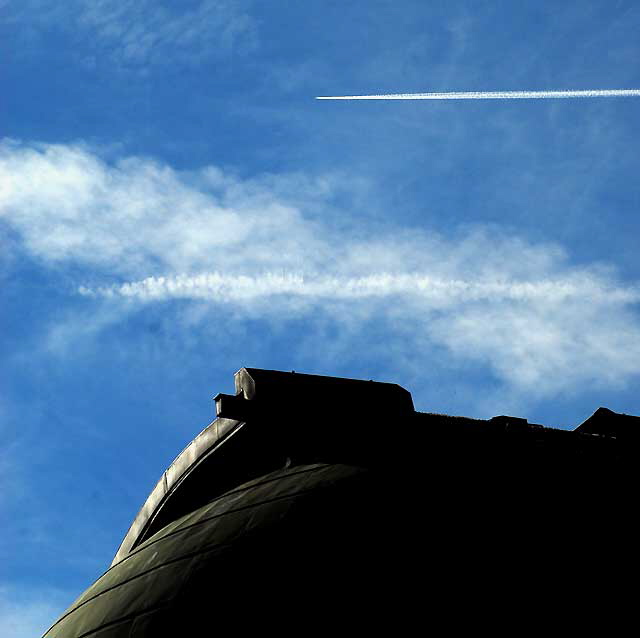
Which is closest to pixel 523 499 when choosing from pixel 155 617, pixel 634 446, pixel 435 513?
pixel 435 513

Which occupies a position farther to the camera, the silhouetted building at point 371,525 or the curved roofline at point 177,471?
the curved roofline at point 177,471

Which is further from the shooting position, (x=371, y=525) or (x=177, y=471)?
(x=177, y=471)

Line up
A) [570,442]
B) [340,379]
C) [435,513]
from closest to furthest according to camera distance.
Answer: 1. [435,513]
2. [570,442]
3. [340,379]

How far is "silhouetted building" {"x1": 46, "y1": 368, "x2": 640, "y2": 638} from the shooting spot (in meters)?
9.69

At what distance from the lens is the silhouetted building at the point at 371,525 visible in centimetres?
969

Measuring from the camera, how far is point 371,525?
408 inches

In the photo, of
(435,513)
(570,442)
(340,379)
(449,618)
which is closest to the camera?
(449,618)

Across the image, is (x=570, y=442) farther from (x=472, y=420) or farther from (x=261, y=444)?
(x=261, y=444)

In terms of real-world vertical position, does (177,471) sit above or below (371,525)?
above

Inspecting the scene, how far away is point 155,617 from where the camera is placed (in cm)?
997

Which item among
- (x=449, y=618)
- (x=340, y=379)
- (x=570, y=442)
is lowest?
(x=449, y=618)

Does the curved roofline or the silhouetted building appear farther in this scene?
the curved roofline

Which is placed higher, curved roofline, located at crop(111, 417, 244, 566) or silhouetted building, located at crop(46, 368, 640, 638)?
curved roofline, located at crop(111, 417, 244, 566)

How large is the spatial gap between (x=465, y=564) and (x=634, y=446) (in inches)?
112
